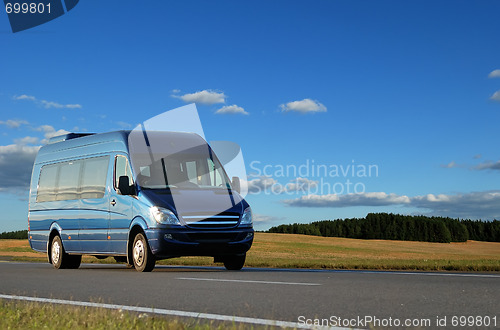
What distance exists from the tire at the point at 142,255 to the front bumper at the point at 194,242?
0.18 metres

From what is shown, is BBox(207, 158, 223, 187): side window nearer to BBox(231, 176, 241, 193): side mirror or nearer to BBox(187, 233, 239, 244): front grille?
BBox(231, 176, 241, 193): side mirror

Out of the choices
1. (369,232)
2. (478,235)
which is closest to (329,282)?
(369,232)

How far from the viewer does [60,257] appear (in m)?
16.7

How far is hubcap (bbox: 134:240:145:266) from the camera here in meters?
13.6

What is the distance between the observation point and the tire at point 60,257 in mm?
16686

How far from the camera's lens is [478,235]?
112 m

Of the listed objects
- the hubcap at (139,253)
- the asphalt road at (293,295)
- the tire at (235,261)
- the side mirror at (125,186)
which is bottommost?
the asphalt road at (293,295)

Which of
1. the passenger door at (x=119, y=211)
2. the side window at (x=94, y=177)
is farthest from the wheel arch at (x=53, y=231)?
the passenger door at (x=119, y=211)

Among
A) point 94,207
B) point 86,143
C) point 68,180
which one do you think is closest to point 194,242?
point 94,207

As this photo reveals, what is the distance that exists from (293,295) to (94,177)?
8.47 m

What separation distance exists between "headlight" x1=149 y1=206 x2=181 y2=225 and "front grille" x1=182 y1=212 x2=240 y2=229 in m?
0.23

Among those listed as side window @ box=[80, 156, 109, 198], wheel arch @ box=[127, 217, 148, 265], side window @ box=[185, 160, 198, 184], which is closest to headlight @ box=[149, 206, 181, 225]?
wheel arch @ box=[127, 217, 148, 265]

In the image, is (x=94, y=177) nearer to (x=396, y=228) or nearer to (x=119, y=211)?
(x=119, y=211)

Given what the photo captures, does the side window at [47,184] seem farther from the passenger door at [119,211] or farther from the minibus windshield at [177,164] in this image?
the minibus windshield at [177,164]
